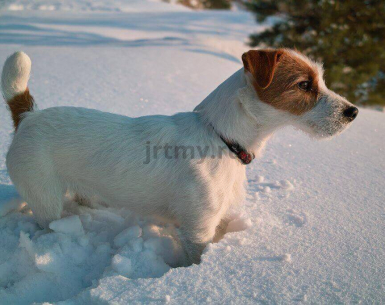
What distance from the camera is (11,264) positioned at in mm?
1850

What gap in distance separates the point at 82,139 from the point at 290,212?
1.49 metres

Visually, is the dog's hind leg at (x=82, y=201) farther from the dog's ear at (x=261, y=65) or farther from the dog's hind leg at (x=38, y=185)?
the dog's ear at (x=261, y=65)

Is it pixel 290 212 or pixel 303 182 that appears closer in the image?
pixel 290 212

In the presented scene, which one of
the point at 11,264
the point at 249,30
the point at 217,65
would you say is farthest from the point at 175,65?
the point at 249,30

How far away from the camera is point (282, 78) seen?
1.92 metres

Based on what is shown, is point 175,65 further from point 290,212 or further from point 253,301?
point 253,301

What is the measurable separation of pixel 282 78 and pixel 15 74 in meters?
1.68

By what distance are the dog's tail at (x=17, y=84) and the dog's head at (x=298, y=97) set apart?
140cm

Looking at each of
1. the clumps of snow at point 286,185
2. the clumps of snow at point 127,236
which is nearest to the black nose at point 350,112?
the clumps of snow at point 286,185

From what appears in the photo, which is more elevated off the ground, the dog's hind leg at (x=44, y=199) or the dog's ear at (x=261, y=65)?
the dog's ear at (x=261, y=65)

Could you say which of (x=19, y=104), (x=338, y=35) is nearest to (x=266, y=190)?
(x=19, y=104)

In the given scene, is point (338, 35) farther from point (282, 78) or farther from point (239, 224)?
point (239, 224)

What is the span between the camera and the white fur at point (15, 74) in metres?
2.04

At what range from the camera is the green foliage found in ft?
23.0
